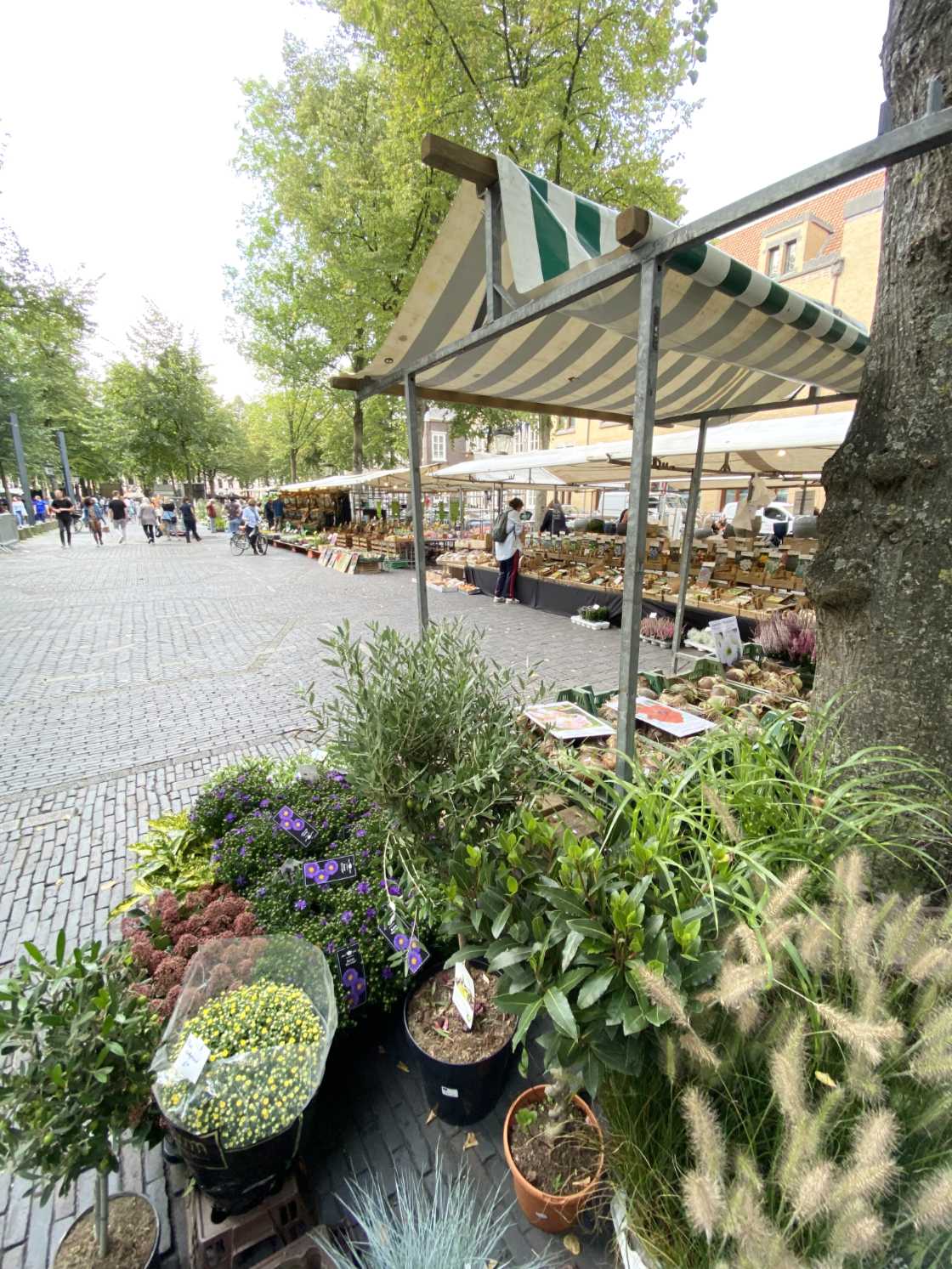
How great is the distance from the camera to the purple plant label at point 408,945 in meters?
1.88

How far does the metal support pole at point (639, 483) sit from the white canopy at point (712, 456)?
11.8 feet

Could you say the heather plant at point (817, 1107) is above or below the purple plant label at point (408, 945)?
above

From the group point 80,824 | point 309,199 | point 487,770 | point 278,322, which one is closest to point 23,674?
point 80,824

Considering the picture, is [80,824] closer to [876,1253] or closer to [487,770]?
[487,770]

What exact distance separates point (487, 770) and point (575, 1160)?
111cm

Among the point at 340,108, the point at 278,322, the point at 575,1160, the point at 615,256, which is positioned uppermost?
the point at 340,108

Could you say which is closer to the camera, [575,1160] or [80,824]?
[575,1160]

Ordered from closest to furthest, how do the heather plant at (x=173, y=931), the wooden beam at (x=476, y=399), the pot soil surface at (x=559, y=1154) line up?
the pot soil surface at (x=559, y=1154), the heather plant at (x=173, y=931), the wooden beam at (x=476, y=399)

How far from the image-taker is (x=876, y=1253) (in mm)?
882

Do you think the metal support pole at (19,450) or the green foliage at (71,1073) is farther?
the metal support pole at (19,450)

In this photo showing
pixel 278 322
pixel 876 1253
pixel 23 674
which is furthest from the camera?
pixel 278 322

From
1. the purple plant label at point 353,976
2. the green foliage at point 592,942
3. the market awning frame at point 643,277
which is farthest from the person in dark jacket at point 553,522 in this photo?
the green foliage at point 592,942

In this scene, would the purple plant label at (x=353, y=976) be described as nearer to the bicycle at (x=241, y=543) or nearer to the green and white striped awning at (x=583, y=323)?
the green and white striped awning at (x=583, y=323)

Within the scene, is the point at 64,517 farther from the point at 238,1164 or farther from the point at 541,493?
the point at 238,1164
